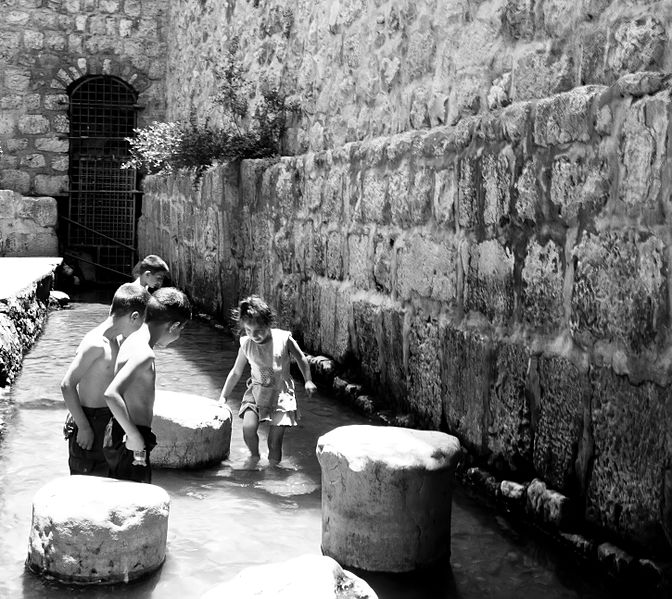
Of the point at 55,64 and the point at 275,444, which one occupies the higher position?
the point at 55,64

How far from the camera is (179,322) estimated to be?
3830 mm

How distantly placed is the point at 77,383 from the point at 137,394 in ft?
0.69

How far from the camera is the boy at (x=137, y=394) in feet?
11.5

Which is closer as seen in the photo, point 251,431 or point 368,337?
point 251,431

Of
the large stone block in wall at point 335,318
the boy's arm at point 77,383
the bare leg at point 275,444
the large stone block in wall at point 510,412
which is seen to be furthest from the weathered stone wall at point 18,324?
the large stone block in wall at point 510,412

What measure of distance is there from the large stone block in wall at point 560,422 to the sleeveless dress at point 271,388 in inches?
53.5

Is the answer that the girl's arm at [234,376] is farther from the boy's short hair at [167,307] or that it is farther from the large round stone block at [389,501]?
the large round stone block at [389,501]

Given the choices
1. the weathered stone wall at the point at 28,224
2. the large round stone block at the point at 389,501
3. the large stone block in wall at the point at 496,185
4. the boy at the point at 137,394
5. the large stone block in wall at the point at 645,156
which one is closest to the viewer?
the large stone block in wall at the point at 645,156

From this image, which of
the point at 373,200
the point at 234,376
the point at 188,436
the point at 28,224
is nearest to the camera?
the point at 188,436

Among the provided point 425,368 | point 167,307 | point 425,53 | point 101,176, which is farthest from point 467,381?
point 101,176

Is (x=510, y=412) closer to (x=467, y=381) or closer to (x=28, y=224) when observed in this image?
(x=467, y=381)

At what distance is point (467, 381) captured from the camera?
4.64 metres

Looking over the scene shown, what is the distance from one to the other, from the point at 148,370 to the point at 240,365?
1.42 meters

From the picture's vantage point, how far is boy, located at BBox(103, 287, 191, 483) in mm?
3496
